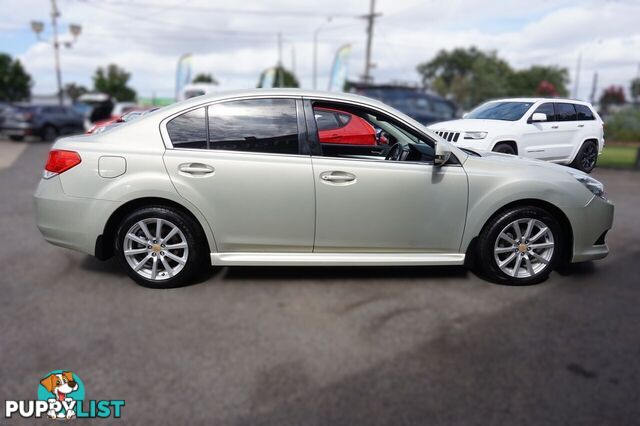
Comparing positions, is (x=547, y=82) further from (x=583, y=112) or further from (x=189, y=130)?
(x=189, y=130)

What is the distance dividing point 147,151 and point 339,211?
1.14 metres

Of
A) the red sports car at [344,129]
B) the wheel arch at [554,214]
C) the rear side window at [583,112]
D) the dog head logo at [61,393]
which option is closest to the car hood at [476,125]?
the rear side window at [583,112]

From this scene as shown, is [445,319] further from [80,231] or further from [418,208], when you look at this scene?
[80,231]

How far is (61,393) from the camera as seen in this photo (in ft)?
6.35

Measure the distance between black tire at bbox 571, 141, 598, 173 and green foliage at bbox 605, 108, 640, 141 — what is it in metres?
0.07

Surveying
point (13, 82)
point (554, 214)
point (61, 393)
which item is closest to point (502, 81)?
point (554, 214)

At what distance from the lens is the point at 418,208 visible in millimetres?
2762

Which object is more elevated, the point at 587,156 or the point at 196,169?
the point at 587,156

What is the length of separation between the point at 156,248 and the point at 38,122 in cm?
2080

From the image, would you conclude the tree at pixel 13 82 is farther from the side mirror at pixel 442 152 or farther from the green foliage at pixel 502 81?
the side mirror at pixel 442 152

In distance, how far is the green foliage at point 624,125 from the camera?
1904 mm

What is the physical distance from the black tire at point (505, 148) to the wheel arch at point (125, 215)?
165 centimetres

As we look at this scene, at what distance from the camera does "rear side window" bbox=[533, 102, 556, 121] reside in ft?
5.86

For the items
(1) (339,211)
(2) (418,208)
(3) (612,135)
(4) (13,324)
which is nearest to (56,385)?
(4) (13,324)
